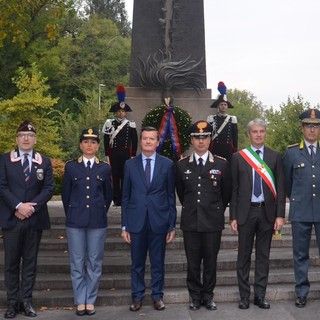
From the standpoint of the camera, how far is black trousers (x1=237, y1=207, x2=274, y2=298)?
20.8ft

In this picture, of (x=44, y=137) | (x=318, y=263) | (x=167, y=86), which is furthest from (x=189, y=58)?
(x=44, y=137)

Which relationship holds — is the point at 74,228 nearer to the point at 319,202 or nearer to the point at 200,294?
the point at 200,294

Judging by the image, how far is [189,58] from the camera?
11844 mm

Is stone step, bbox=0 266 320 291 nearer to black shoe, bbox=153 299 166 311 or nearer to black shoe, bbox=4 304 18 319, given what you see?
black shoe, bbox=153 299 166 311

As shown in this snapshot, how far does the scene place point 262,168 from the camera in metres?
6.36

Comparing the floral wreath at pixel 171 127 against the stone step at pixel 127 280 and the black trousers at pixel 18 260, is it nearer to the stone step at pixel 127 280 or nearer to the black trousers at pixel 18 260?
the stone step at pixel 127 280

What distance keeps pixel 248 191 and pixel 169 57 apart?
595cm

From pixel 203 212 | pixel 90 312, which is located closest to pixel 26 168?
pixel 90 312

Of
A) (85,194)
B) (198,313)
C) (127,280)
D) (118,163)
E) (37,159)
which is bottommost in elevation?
(198,313)

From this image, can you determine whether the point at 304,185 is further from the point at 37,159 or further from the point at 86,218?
the point at 37,159

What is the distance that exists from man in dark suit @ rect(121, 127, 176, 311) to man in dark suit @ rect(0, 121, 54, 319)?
86 cm

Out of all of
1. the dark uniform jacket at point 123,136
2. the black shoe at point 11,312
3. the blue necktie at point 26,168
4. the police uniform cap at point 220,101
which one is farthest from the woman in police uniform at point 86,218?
the police uniform cap at point 220,101

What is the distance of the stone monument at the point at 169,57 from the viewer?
37.9 ft

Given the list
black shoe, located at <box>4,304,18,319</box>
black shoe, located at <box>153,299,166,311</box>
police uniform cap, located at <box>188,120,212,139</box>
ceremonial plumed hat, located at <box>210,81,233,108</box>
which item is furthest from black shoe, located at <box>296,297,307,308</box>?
ceremonial plumed hat, located at <box>210,81,233,108</box>
